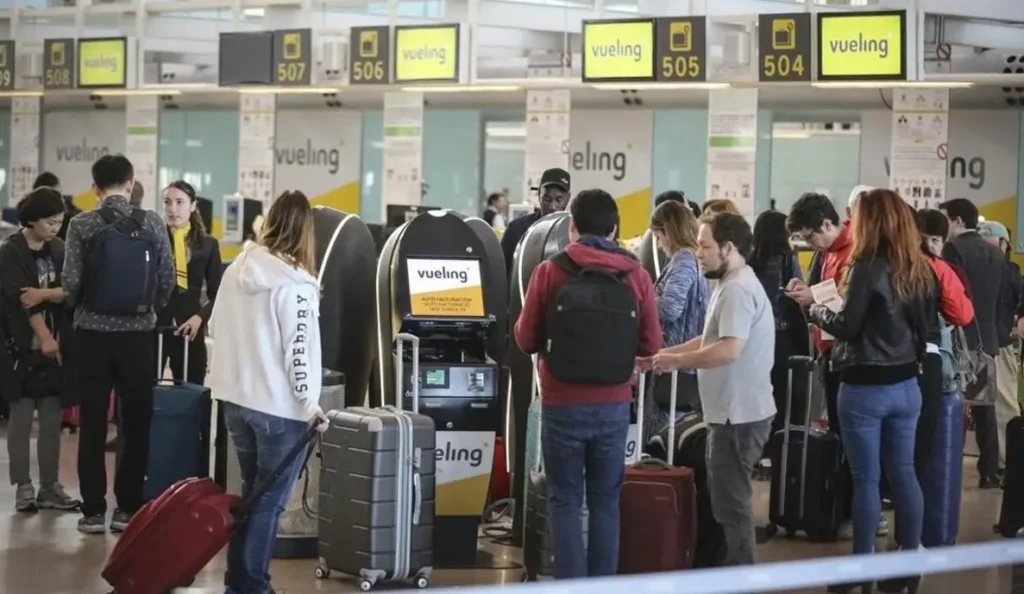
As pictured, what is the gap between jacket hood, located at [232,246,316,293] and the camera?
5023 mm

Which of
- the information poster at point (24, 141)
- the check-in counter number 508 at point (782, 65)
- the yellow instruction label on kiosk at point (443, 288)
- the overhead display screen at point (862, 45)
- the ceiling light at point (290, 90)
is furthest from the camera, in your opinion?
the information poster at point (24, 141)

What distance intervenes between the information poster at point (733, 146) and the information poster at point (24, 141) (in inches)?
339

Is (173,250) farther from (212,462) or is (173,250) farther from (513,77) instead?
(513,77)

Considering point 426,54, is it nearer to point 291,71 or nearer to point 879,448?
point 291,71

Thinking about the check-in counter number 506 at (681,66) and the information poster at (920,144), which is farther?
the check-in counter number 506 at (681,66)

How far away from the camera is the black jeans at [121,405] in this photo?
637 cm

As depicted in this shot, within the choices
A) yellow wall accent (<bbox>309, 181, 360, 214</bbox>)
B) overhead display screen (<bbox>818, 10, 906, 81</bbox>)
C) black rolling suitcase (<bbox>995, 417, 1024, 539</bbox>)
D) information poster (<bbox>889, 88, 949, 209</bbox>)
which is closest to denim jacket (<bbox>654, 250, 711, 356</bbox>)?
black rolling suitcase (<bbox>995, 417, 1024, 539</bbox>)

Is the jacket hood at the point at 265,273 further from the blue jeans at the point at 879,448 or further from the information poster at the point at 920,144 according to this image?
the information poster at the point at 920,144

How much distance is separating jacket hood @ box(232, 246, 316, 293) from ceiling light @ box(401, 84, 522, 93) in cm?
833

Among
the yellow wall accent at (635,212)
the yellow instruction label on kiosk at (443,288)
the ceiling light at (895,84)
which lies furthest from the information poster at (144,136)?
the yellow instruction label on kiosk at (443,288)

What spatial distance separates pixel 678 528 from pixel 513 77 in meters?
8.61

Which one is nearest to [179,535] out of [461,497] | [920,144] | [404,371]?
[404,371]

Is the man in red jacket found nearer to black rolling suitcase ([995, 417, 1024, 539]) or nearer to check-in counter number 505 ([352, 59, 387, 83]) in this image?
black rolling suitcase ([995, 417, 1024, 539])

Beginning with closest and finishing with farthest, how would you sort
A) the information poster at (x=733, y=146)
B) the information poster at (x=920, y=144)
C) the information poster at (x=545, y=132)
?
the information poster at (x=920, y=144), the information poster at (x=733, y=146), the information poster at (x=545, y=132)
